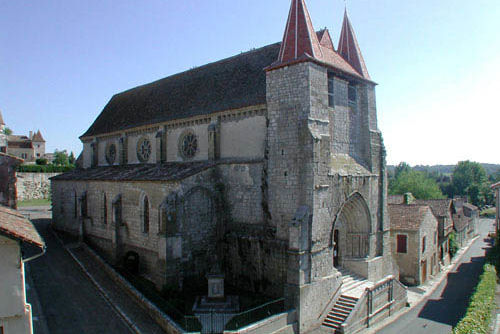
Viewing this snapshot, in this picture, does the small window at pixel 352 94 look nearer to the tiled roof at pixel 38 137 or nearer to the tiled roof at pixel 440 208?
the tiled roof at pixel 440 208

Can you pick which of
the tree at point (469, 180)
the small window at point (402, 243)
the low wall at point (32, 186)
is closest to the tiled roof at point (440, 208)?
the small window at point (402, 243)

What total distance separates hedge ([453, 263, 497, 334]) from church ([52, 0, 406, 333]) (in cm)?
393

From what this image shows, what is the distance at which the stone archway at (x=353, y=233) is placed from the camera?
19625 mm

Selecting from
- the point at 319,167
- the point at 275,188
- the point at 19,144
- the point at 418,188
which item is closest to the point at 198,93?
the point at 275,188

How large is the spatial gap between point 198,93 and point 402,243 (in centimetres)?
1877

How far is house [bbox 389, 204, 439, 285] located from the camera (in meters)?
25.8

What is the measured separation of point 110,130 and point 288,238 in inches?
771

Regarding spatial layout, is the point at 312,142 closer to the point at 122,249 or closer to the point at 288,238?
the point at 288,238

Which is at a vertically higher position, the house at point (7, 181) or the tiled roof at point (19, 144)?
the tiled roof at point (19, 144)

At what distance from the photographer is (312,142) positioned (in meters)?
15.6

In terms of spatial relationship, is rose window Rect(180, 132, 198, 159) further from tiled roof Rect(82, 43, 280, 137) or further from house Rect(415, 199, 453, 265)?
house Rect(415, 199, 453, 265)

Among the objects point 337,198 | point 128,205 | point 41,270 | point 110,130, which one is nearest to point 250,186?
point 337,198

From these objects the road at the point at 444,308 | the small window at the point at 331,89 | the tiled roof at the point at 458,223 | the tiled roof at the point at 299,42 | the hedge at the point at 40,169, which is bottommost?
the road at the point at 444,308

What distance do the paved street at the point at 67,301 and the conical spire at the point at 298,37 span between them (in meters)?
14.2
